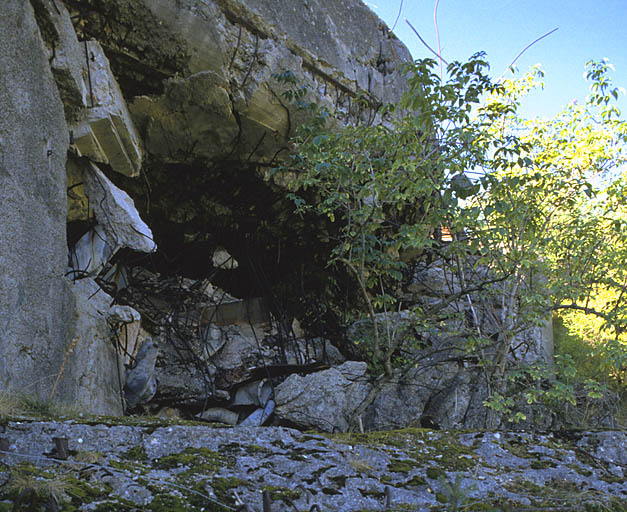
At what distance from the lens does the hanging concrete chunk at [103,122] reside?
10.2ft

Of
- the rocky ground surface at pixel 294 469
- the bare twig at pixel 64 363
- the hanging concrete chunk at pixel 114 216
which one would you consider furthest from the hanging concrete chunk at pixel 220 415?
the rocky ground surface at pixel 294 469

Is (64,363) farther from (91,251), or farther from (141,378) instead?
(141,378)

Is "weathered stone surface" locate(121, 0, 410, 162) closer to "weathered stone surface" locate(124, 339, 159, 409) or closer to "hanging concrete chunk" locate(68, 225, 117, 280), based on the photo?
"hanging concrete chunk" locate(68, 225, 117, 280)

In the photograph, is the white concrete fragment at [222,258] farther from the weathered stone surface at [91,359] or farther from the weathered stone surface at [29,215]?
the weathered stone surface at [29,215]

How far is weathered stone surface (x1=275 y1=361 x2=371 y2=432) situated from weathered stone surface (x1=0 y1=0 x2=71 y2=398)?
1960mm

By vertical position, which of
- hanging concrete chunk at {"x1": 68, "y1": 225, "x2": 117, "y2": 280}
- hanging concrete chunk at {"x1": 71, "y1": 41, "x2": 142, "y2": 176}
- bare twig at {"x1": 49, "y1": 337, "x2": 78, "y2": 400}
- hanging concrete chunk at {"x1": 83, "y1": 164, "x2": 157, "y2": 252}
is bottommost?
bare twig at {"x1": 49, "y1": 337, "x2": 78, "y2": 400}

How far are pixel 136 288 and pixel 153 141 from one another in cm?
152

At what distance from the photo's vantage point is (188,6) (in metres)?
3.48

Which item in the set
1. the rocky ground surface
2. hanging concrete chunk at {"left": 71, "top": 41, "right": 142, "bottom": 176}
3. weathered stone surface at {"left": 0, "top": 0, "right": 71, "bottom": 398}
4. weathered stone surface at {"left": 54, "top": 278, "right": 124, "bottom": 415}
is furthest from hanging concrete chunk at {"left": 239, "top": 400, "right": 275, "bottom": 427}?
the rocky ground surface

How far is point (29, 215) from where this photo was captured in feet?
7.88

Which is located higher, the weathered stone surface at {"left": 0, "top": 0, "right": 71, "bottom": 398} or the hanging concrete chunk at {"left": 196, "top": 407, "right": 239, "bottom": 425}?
the weathered stone surface at {"left": 0, "top": 0, "right": 71, "bottom": 398}

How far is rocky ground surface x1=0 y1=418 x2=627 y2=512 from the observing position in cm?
135

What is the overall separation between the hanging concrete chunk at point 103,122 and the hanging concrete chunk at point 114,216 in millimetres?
137

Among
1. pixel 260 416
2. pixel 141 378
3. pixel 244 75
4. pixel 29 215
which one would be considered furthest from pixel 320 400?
pixel 29 215
